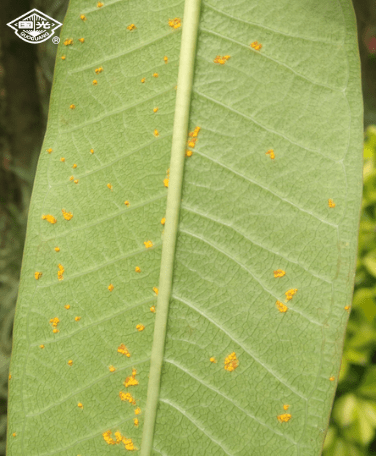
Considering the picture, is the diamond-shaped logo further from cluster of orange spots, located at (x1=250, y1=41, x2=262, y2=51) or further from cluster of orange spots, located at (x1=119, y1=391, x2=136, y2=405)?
cluster of orange spots, located at (x1=119, y1=391, x2=136, y2=405)

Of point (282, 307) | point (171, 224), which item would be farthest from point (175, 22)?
point (282, 307)

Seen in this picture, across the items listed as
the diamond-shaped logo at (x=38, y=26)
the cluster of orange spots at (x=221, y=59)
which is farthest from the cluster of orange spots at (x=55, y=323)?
the diamond-shaped logo at (x=38, y=26)

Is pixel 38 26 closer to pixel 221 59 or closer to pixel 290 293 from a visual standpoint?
pixel 221 59

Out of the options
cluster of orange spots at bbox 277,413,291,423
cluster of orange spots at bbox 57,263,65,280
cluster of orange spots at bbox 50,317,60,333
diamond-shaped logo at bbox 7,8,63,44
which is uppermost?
diamond-shaped logo at bbox 7,8,63,44

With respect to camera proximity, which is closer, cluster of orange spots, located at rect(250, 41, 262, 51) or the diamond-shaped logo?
cluster of orange spots, located at rect(250, 41, 262, 51)

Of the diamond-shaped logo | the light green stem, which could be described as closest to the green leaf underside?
the light green stem

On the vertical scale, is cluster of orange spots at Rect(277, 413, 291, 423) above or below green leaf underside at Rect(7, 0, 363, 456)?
below

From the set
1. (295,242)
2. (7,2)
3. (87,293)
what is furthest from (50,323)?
(7,2)
